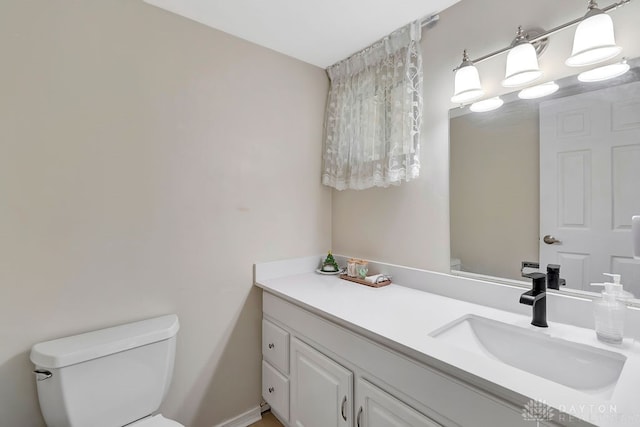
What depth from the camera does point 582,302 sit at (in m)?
1.06

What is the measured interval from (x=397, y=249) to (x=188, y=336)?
1.26m

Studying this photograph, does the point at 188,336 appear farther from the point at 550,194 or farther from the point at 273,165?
the point at 550,194

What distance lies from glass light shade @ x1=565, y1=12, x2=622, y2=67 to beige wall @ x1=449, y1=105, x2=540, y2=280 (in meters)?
0.24

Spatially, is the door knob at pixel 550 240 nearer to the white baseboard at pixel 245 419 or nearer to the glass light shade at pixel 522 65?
the glass light shade at pixel 522 65

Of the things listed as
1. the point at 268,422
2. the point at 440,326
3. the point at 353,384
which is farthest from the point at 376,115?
the point at 268,422

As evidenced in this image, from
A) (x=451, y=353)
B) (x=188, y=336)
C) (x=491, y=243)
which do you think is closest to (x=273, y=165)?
(x=188, y=336)

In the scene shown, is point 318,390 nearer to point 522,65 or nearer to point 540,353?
point 540,353

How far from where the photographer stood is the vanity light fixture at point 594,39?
3.18 ft

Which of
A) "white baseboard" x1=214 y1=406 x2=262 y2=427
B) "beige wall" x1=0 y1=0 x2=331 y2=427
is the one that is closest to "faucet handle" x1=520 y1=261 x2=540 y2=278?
"beige wall" x1=0 y1=0 x2=331 y2=427

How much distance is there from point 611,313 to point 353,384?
0.91 metres

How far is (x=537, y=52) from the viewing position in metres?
1.19

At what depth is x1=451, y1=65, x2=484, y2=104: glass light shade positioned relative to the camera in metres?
1.33

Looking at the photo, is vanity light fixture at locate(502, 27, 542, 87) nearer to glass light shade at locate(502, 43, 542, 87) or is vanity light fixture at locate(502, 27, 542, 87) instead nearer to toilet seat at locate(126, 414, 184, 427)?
glass light shade at locate(502, 43, 542, 87)

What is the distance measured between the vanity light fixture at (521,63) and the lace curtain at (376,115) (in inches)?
17.1
